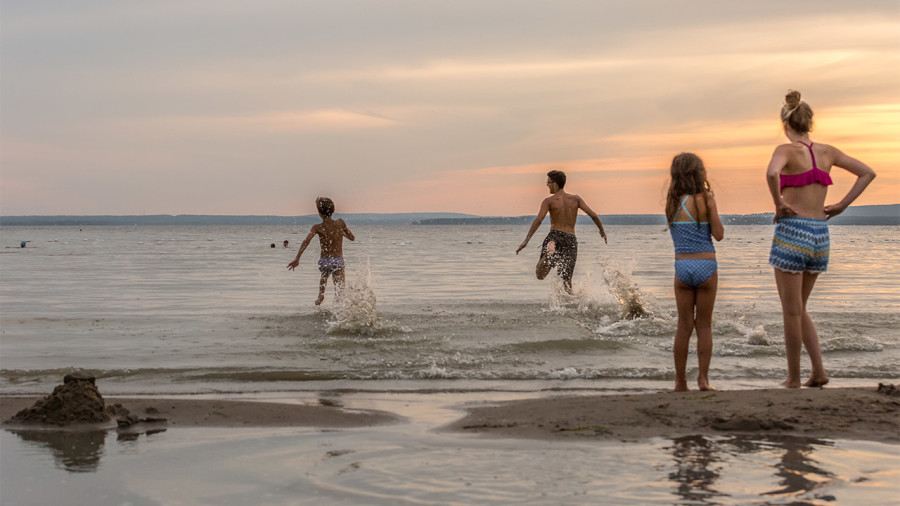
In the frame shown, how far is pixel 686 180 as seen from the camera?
265 inches

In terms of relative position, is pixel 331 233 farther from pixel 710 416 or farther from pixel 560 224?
pixel 710 416

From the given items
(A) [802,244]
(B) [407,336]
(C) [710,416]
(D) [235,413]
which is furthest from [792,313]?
(B) [407,336]

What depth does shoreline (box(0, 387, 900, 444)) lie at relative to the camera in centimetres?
538

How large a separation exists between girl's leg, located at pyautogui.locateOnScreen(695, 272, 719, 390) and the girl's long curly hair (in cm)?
49

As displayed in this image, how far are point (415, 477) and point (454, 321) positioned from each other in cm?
824

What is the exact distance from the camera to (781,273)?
21.8ft

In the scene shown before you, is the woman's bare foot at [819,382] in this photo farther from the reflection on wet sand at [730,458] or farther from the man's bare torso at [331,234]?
the man's bare torso at [331,234]

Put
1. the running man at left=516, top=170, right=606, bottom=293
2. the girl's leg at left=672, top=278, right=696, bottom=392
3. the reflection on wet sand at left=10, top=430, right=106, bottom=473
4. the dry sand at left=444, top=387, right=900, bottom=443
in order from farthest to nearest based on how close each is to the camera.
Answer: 1. the running man at left=516, top=170, right=606, bottom=293
2. the girl's leg at left=672, top=278, right=696, bottom=392
3. the dry sand at left=444, top=387, right=900, bottom=443
4. the reflection on wet sand at left=10, top=430, right=106, bottom=473

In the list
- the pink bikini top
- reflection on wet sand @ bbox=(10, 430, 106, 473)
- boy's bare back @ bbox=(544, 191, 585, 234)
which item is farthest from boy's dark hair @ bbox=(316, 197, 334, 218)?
the pink bikini top

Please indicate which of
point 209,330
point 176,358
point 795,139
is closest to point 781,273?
point 795,139

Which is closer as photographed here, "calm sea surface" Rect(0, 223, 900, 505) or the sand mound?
"calm sea surface" Rect(0, 223, 900, 505)

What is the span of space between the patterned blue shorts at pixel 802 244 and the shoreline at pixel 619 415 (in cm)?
94

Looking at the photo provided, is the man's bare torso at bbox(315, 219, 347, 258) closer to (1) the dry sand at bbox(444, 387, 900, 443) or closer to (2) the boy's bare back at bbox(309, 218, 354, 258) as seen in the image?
(2) the boy's bare back at bbox(309, 218, 354, 258)

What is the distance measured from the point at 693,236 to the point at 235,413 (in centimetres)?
366
